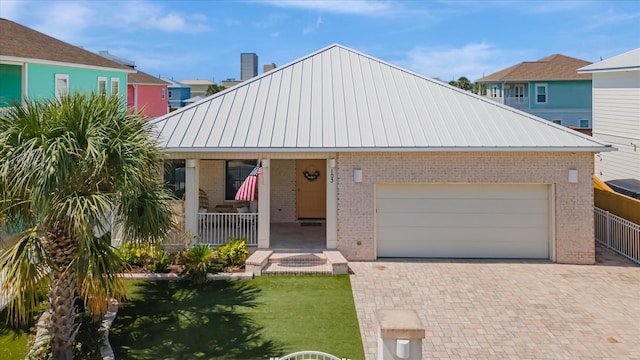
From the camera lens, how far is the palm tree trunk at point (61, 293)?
7.55 m

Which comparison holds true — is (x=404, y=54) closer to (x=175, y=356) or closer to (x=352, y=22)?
(x=352, y=22)

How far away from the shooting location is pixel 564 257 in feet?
46.3

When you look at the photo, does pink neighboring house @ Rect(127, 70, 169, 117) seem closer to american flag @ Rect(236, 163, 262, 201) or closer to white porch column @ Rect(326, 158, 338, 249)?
american flag @ Rect(236, 163, 262, 201)

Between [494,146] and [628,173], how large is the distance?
1150cm

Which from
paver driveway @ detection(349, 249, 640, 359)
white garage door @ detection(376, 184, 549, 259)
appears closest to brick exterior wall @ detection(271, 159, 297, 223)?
white garage door @ detection(376, 184, 549, 259)

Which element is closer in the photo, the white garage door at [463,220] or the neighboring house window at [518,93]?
the white garage door at [463,220]

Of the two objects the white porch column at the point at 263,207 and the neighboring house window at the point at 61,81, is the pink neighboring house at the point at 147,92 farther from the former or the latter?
the white porch column at the point at 263,207

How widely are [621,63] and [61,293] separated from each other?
2317cm

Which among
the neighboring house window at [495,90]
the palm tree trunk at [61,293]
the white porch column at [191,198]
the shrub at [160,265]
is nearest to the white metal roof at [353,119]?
the white porch column at [191,198]

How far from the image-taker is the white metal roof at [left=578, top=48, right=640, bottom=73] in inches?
803

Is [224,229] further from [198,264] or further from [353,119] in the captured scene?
[353,119]

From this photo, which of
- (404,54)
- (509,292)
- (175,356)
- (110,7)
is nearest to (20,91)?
(110,7)

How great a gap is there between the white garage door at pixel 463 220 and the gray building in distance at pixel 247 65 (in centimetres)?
2501

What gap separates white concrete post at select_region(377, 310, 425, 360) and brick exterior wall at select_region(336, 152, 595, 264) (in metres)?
8.15
